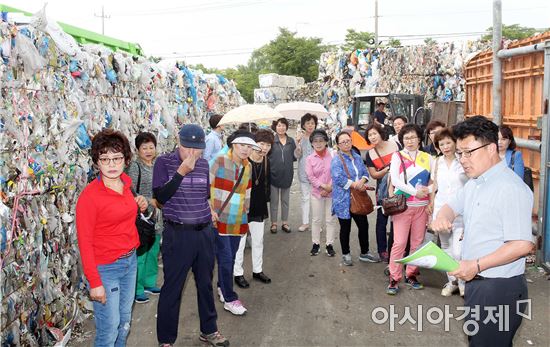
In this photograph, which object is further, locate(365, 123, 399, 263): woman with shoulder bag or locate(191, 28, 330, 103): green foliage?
locate(191, 28, 330, 103): green foliage

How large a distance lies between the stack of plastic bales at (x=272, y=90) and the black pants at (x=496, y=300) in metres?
25.4

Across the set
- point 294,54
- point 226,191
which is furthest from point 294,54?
point 226,191

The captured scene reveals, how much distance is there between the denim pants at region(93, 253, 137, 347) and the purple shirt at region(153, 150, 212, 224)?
584mm

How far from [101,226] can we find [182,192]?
808 millimetres

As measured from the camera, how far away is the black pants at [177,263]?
3.98m

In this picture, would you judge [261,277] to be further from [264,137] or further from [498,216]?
[498,216]

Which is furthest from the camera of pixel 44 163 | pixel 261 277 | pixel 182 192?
pixel 261 277

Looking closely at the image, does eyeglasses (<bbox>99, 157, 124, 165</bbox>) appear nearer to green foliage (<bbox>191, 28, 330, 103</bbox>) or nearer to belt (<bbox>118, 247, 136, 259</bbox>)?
belt (<bbox>118, 247, 136, 259</bbox>)

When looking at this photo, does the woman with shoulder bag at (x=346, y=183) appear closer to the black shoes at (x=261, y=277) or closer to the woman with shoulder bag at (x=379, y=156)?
the woman with shoulder bag at (x=379, y=156)

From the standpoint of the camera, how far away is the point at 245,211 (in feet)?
16.4

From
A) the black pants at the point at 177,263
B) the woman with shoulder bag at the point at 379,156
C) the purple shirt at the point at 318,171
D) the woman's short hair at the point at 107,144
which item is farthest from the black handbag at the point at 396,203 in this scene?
the woman's short hair at the point at 107,144

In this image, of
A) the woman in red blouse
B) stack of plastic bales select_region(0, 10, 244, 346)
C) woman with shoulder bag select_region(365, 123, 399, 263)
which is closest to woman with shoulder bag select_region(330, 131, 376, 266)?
woman with shoulder bag select_region(365, 123, 399, 263)

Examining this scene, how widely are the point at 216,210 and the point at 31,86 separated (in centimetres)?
199

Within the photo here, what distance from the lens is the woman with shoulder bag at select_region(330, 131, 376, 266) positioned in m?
6.30
